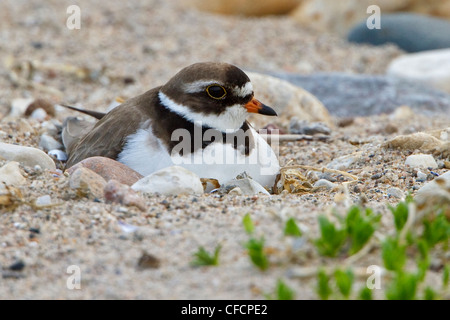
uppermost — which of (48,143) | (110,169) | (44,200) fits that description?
(48,143)

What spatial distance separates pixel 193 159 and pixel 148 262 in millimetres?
1458

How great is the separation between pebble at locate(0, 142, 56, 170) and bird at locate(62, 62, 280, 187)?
0.39 meters

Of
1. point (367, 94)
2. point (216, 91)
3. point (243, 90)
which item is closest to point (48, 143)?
point (216, 91)

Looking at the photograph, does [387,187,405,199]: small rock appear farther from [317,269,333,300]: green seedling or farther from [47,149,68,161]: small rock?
[47,149,68,161]: small rock

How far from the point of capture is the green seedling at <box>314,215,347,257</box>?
330 centimetres

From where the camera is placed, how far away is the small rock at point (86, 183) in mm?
4277

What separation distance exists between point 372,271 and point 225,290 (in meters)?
0.67

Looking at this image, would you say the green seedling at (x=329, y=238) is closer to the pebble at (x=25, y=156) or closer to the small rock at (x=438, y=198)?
the small rock at (x=438, y=198)

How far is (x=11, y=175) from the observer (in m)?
4.53

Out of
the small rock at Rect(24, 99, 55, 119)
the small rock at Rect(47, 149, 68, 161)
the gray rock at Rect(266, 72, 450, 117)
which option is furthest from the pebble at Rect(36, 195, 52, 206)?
the gray rock at Rect(266, 72, 450, 117)

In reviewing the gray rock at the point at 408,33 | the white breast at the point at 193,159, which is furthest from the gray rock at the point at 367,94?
the white breast at the point at 193,159

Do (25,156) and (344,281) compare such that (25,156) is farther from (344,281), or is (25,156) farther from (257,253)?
(344,281)

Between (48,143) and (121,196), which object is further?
(48,143)

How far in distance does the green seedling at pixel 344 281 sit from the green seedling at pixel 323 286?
5 cm
